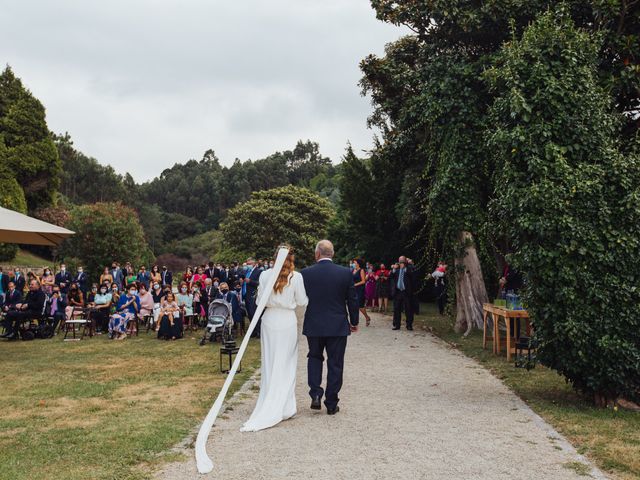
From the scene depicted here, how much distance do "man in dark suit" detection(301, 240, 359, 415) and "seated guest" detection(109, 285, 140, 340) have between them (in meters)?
10.4

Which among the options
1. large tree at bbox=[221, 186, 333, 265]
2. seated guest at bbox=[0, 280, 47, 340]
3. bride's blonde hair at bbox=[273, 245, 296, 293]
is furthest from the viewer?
large tree at bbox=[221, 186, 333, 265]

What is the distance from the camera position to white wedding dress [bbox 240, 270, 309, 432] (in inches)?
274

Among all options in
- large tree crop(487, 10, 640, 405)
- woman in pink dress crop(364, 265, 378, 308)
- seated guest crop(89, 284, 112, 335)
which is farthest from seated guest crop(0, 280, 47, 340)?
large tree crop(487, 10, 640, 405)

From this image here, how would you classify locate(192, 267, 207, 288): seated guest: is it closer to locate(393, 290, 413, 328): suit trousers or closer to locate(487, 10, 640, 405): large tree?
locate(393, 290, 413, 328): suit trousers

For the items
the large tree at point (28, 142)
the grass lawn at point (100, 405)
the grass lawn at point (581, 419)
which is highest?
the large tree at point (28, 142)

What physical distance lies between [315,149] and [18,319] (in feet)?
340

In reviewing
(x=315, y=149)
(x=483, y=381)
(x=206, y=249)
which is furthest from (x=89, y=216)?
(x=315, y=149)

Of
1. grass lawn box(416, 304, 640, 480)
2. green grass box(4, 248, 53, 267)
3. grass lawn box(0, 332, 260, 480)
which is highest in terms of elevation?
green grass box(4, 248, 53, 267)

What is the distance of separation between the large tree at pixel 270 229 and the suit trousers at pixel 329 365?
46.5 metres

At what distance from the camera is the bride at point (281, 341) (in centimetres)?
700

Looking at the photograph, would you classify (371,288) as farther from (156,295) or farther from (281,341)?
(281,341)

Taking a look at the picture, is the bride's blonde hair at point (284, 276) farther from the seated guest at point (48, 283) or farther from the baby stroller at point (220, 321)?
the seated guest at point (48, 283)

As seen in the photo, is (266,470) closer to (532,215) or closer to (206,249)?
(532,215)

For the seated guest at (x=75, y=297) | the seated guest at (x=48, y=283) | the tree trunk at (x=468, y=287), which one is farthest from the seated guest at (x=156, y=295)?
the tree trunk at (x=468, y=287)
